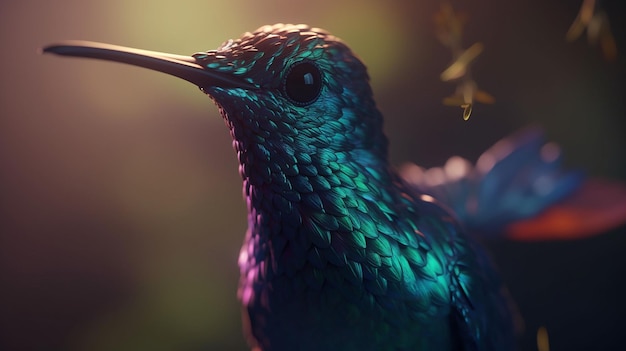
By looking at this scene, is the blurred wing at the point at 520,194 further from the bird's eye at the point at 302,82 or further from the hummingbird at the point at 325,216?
the bird's eye at the point at 302,82

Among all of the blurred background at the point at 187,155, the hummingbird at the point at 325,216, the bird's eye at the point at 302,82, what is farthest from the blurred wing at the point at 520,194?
the bird's eye at the point at 302,82

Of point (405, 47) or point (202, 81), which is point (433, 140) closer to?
point (405, 47)

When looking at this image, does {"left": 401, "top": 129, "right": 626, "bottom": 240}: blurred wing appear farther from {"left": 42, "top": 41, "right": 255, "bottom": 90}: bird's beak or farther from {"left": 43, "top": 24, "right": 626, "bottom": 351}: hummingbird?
{"left": 42, "top": 41, "right": 255, "bottom": 90}: bird's beak

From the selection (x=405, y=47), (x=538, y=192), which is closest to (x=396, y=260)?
(x=538, y=192)

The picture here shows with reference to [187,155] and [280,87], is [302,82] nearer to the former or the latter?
[280,87]

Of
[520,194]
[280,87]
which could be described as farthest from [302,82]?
[520,194]

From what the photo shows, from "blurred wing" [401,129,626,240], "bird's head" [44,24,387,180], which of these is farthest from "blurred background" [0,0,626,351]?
"bird's head" [44,24,387,180]

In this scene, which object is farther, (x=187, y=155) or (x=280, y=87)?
(x=187, y=155)
